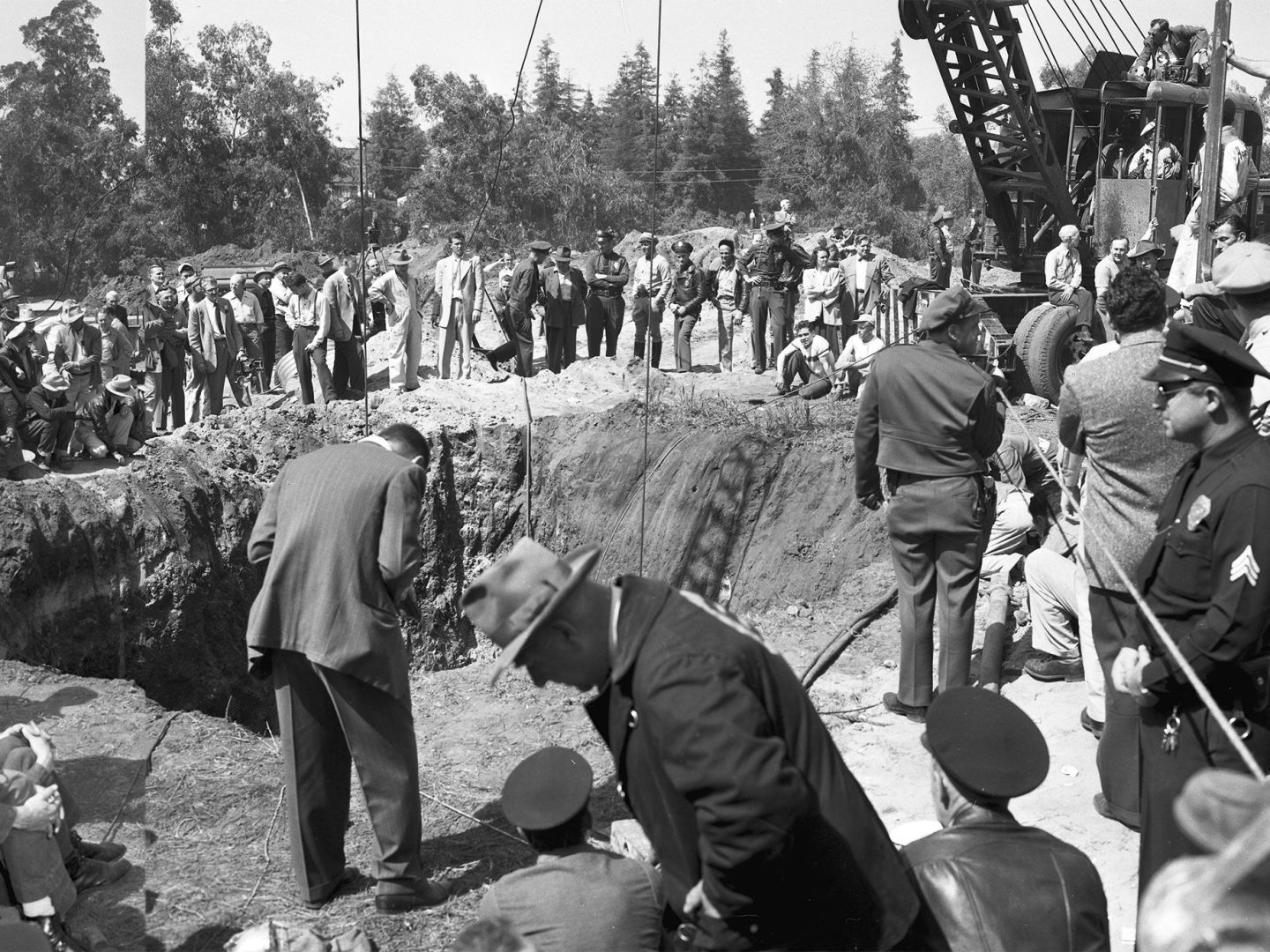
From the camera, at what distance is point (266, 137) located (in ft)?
82.4

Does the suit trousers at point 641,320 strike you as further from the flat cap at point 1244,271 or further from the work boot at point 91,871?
the work boot at point 91,871

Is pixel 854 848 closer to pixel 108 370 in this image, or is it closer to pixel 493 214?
pixel 108 370

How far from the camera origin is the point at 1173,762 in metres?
3.42

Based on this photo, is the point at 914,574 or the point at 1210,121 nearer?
the point at 914,574

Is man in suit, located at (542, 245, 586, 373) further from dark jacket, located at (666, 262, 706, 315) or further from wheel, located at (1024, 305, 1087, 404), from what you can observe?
wheel, located at (1024, 305, 1087, 404)

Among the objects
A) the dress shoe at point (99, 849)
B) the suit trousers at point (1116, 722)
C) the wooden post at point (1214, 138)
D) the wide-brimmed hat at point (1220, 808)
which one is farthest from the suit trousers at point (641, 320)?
the wide-brimmed hat at point (1220, 808)

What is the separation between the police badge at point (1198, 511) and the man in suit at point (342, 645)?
2488 millimetres

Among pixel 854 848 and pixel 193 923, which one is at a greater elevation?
pixel 854 848

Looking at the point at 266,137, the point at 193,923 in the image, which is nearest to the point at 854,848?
the point at 193,923

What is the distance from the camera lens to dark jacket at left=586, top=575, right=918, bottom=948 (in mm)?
2281

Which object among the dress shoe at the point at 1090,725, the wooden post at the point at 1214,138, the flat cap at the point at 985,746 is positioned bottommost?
the dress shoe at the point at 1090,725

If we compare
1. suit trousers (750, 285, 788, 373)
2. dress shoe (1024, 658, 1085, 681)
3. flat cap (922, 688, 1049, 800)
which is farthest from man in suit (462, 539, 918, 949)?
suit trousers (750, 285, 788, 373)

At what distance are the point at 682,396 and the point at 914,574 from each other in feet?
20.8

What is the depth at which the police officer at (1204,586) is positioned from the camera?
3201 mm
